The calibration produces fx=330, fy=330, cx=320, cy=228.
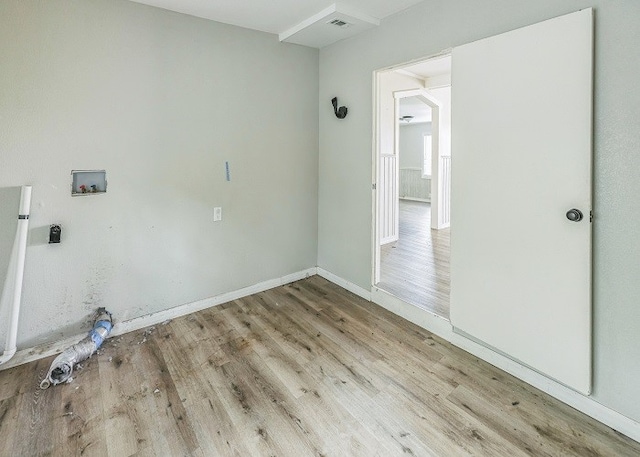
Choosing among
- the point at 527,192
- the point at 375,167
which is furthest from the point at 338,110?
the point at 527,192

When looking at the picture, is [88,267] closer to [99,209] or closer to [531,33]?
[99,209]

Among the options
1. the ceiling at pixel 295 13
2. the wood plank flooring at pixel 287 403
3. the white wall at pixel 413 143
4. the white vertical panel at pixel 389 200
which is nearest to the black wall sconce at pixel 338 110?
the ceiling at pixel 295 13

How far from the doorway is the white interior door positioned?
1.58 ft

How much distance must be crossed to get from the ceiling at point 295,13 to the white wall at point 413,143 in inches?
289

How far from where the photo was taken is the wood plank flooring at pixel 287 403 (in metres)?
1.52

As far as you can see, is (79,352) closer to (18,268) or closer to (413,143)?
(18,268)

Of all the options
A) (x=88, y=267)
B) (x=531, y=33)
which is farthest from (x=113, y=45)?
(x=531, y=33)

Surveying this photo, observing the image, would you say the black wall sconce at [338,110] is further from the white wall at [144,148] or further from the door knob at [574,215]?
the door knob at [574,215]

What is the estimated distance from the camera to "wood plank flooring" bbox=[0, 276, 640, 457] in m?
1.52

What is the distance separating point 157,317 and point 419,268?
103 inches

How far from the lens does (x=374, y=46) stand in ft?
8.89

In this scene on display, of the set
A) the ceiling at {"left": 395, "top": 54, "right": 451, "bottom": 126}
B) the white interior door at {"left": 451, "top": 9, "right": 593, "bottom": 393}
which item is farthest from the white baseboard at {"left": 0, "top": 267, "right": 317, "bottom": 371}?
the ceiling at {"left": 395, "top": 54, "right": 451, "bottom": 126}

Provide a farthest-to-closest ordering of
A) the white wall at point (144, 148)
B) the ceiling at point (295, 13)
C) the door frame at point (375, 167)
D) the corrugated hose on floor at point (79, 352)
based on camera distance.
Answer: the door frame at point (375, 167)
the ceiling at point (295, 13)
the white wall at point (144, 148)
the corrugated hose on floor at point (79, 352)

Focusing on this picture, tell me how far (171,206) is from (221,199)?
16.4 inches
